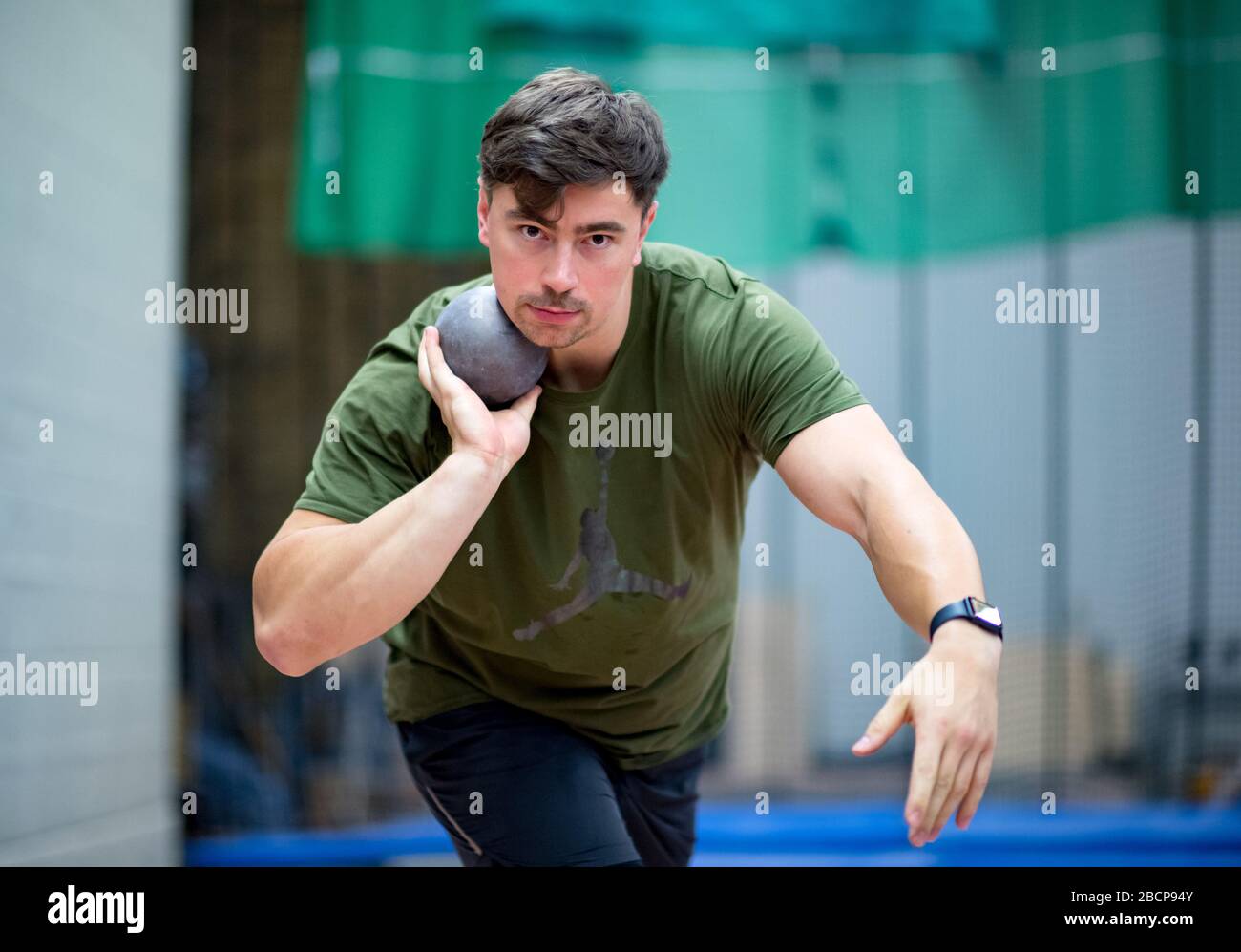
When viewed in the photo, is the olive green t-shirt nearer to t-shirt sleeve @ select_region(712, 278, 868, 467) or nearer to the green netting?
t-shirt sleeve @ select_region(712, 278, 868, 467)

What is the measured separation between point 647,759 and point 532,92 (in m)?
1.30

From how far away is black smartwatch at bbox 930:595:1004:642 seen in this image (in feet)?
5.69

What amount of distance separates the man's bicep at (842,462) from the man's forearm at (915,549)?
27 millimetres

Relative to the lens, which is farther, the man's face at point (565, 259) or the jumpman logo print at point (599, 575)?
the jumpman logo print at point (599, 575)

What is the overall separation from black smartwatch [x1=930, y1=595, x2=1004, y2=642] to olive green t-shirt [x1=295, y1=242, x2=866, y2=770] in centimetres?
42

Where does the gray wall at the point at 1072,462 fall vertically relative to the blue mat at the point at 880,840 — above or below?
above

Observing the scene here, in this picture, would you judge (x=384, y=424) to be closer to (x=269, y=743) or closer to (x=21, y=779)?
(x=21, y=779)

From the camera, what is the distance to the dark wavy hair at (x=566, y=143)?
6.72 feet

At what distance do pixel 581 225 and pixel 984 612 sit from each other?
874 millimetres

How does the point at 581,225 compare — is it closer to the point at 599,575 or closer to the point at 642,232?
the point at 642,232

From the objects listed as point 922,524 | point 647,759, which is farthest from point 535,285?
point 647,759
